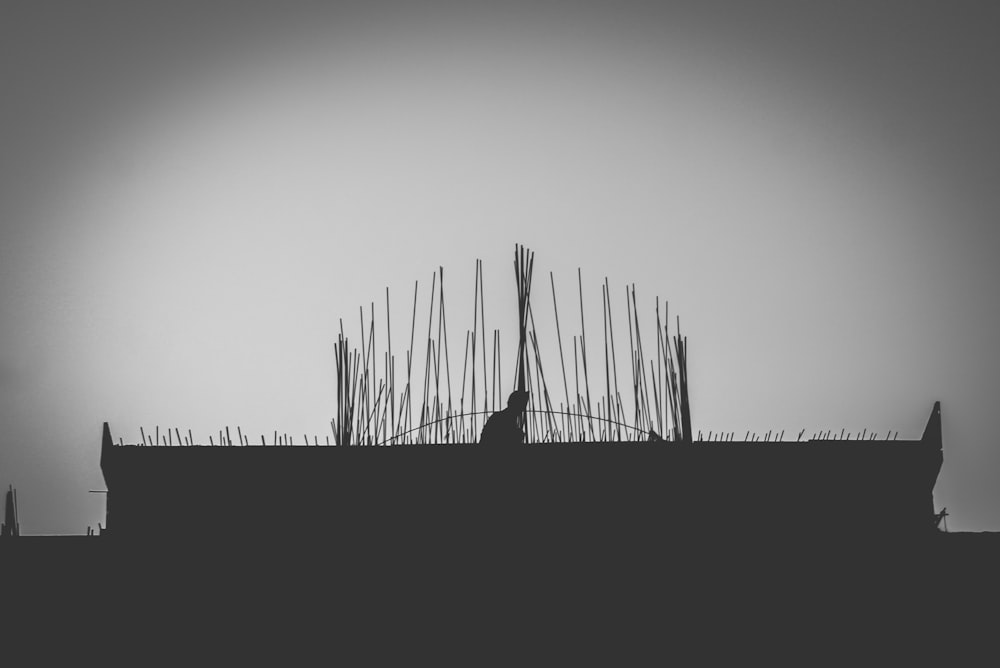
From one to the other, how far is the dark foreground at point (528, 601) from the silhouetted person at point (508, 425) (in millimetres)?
444

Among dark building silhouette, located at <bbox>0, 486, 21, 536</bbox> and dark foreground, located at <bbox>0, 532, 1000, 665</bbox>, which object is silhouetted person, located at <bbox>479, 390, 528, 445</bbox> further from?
dark building silhouette, located at <bbox>0, 486, 21, 536</bbox>

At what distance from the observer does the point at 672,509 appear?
3381 millimetres

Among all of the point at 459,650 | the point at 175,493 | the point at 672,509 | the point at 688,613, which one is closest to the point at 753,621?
the point at 688,613

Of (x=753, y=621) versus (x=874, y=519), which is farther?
(x=874, y=519)

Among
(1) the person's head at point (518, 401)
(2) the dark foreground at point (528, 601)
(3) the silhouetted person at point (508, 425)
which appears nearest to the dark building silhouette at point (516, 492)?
(2) the dark foreground at point (528, 601)

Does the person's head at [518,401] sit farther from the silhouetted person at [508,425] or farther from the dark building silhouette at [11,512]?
the dark building silhouette at [11,512]

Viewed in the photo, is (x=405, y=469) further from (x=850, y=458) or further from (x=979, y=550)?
(x=979, y=550)

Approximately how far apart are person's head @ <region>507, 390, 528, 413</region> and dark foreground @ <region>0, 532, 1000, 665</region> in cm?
67

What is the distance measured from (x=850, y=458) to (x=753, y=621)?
2.31ft

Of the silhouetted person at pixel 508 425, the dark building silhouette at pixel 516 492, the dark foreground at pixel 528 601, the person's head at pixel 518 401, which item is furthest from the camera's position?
the person's head at pixel 518 401

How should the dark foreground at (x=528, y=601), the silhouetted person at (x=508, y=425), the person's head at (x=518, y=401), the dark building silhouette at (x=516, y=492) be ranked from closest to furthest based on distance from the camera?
the dark foreground at (x=528, y=601) < the dark building silhouette at (x=516, y=492) < the silhouetted person at (x=508, y=425) < the person's head at (x=518, y=401)

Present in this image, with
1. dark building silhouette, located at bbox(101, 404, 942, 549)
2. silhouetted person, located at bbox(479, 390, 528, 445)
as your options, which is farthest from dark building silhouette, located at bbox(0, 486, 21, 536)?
silhouetted person, located at bbox(479, 390, 528, 445)

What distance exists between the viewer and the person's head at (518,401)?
150 inches

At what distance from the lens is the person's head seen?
3816 mm
